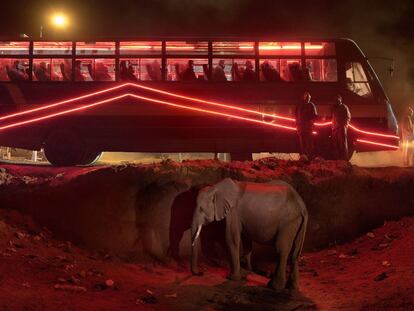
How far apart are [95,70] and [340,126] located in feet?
22.4

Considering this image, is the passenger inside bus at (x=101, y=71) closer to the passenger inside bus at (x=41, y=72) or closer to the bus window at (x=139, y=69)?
the bus window at (x=139, y=69)

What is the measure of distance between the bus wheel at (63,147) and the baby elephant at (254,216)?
260 inches

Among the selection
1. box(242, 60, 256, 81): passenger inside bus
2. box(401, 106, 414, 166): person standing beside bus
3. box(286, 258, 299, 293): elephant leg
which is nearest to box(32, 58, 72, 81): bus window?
box(242, 60, 256, 81): passenger inside bus

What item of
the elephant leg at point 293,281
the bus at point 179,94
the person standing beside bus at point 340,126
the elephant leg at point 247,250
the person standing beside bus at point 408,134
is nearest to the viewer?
the elephant leg at point 293,281

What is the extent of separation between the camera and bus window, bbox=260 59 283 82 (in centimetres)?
1397

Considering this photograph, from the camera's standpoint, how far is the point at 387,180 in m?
10.6

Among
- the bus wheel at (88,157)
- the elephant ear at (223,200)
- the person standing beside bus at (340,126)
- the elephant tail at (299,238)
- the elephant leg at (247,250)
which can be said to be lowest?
the elephant leg at (247,250)

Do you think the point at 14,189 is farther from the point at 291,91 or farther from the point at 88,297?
the point at 291,91

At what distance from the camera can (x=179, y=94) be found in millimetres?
13961

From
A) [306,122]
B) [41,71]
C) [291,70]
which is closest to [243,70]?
[291,70]

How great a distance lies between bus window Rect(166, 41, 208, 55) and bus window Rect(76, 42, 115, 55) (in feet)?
5.18

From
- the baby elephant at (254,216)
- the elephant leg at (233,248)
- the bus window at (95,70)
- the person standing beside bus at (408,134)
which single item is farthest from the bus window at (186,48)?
the elephant leg at (233,248)

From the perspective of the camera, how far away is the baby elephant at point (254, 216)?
26.7ft

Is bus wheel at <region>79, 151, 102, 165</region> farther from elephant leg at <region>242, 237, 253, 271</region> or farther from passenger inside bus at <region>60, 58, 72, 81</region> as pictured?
elephant leg at <region>242, 237, 253, 271</region>
